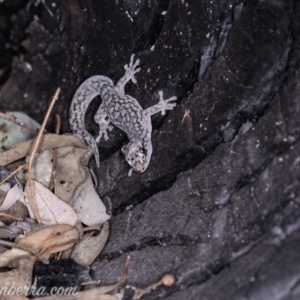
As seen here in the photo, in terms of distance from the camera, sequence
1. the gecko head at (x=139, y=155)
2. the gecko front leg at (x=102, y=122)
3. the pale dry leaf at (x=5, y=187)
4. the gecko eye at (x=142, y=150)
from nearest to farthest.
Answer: the gecko head at (x=139, y=155), the gecko eye at (x=142, y=150), the pale dry leaf at (x=5, y=187), the gecko front leg at (x=102, y=122)

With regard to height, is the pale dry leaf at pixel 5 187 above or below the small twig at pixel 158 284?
below

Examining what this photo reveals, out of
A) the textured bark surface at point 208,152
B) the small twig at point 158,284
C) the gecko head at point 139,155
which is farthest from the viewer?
the gecko head at point 139,155

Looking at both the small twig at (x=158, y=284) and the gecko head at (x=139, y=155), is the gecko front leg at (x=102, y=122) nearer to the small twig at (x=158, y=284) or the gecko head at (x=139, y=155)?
the gecko head at (x=139, y=155)

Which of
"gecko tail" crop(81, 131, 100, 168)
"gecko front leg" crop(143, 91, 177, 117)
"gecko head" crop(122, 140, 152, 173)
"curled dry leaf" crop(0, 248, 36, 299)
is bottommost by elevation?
"curled dry leaf" crop(0, 248, 36, 299)

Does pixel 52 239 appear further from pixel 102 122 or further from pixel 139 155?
pixel 102 122

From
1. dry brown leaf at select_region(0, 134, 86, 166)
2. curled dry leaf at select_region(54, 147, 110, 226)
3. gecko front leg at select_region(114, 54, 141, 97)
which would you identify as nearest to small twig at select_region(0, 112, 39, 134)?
dry brown leaf at select_region(0, 134, 86, 166)

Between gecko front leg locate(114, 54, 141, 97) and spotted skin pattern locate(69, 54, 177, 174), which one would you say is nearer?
spotted skin pattern locate(69, 54, 177, 174)

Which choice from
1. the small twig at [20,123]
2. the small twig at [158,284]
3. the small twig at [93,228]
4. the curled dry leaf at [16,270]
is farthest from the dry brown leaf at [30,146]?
the small twig at [158,284]

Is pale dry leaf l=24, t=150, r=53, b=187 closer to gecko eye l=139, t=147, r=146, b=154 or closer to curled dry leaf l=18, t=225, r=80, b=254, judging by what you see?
curled dry leaf l=18, t=225, r=80, b=254

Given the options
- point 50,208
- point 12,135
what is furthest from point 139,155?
point 12,135
